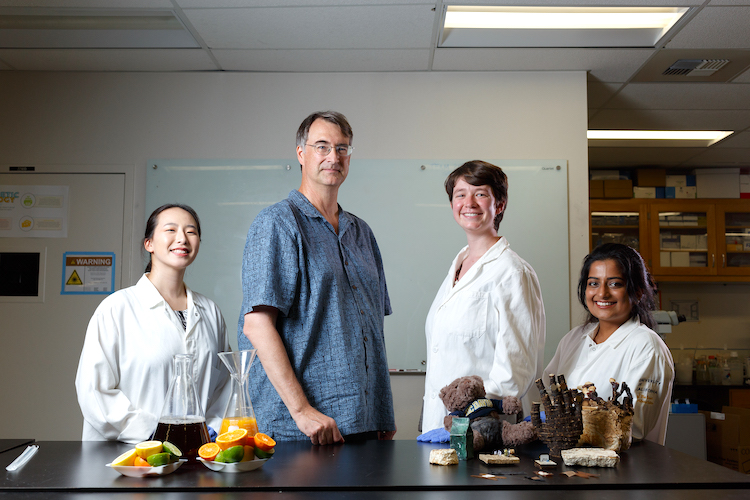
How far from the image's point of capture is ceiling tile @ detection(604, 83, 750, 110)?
3.35m

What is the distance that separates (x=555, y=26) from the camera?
275 centimetres

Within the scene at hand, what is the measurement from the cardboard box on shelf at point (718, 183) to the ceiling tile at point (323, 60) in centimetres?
313

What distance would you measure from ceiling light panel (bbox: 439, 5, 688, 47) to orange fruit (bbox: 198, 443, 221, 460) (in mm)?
2215

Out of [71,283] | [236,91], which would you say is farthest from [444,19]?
[71,283]

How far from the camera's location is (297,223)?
1.44 meters

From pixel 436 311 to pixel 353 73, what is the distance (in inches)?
73.0

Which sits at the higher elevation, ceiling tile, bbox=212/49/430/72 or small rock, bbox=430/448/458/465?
ceiling tile, bbox=212/49/430/72

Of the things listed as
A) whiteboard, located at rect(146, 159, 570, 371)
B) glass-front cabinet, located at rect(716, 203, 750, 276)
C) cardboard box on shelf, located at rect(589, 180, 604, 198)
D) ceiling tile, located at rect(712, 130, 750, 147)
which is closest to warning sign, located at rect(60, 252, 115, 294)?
→ whiteboard, located at rect(146, 159, 570, 371)

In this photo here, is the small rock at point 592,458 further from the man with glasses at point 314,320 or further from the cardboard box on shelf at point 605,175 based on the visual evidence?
the cardboard box on shelf at point 605,175

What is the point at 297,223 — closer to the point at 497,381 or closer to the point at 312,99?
the point at 497,381

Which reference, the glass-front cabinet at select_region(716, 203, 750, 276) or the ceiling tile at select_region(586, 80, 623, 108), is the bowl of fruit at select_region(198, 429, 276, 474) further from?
the glass-front cabinet at select_region(716, 203, 750, 276)

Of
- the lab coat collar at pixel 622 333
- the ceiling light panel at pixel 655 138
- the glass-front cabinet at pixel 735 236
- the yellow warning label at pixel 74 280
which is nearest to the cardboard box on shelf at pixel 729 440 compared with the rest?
the glass-front cabinet at pixel 735 236

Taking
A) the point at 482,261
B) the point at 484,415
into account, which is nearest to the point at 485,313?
the point at 482,261

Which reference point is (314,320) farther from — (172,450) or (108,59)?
(108,59)
